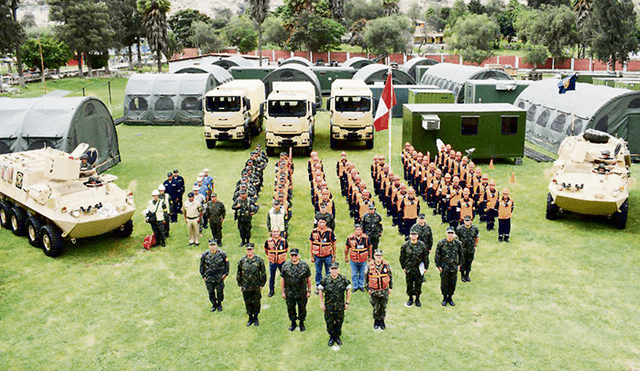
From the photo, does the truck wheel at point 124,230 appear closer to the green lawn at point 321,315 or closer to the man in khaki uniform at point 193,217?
the green lawn at point 321,315

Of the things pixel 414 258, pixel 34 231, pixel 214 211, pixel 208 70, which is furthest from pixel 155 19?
pixel 414 258

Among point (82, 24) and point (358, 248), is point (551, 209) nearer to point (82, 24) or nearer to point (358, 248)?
point (358, 248)

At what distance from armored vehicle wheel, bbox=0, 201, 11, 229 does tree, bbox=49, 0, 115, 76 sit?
4489 centimetres

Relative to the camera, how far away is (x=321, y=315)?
1063 cm

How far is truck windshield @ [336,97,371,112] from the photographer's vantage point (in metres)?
24.3

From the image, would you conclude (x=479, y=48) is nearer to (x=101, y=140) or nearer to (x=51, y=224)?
(x=101, y=140)

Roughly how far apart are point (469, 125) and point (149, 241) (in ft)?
43.9

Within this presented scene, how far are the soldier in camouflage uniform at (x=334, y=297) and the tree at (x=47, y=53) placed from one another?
2227 inches

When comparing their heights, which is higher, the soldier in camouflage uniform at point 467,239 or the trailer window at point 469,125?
the trailer window at point 469,125

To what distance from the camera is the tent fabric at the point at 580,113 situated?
21.8 meters

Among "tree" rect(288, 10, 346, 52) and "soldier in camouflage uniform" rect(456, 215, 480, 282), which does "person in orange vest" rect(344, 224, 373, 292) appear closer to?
"soldier in camouflage uniform" rect(456, 215, 480, 282)

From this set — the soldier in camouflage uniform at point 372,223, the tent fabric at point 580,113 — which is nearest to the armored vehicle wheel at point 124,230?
the soldier in camouflage uniform at point 372,223

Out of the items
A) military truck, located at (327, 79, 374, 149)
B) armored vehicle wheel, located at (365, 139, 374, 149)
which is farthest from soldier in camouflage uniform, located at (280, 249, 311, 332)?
armored vehicle wheel, located at (365, 139, 374, 149)

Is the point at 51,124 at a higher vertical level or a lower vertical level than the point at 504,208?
higher
